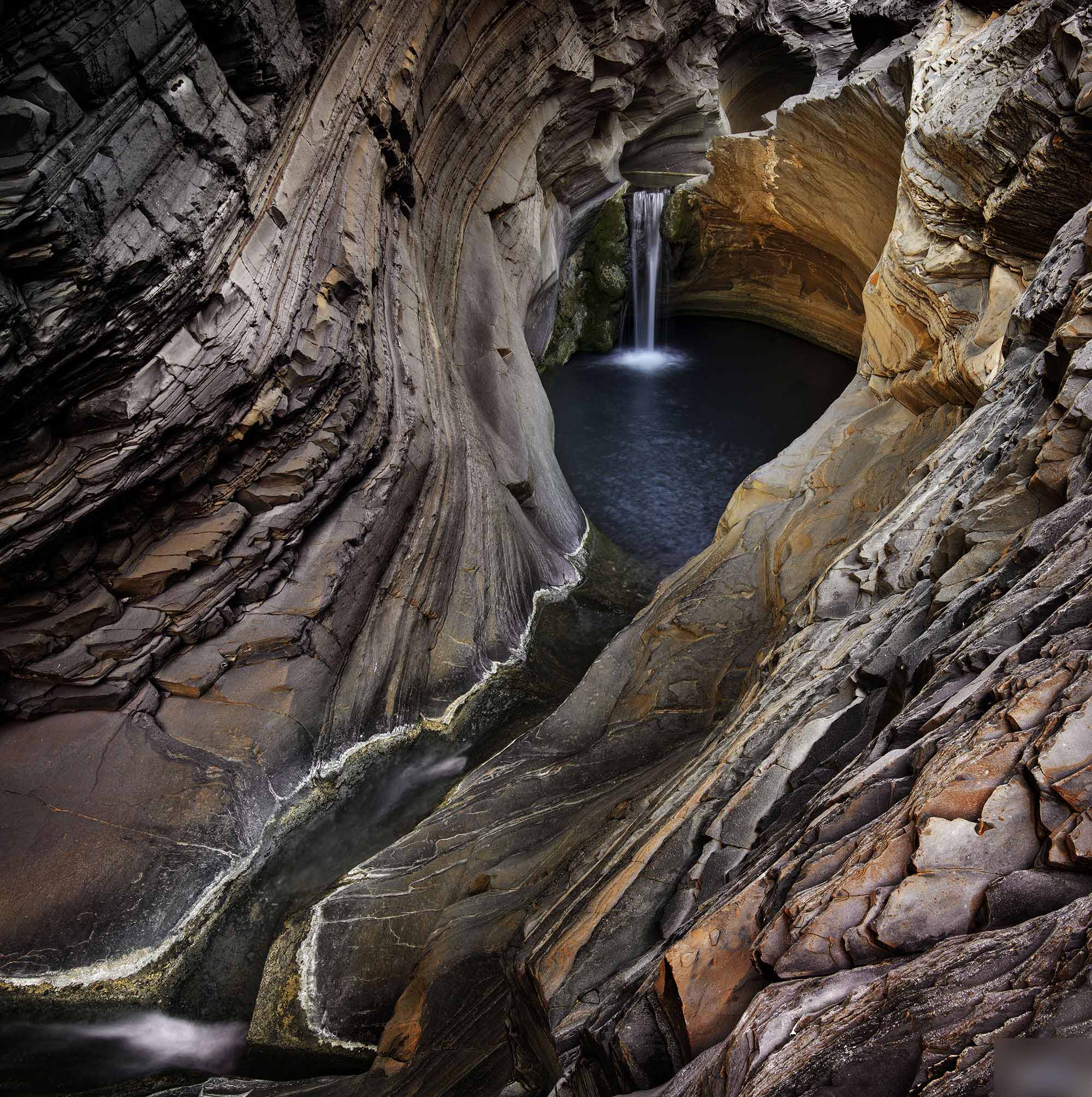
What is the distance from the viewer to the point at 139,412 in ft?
18.7

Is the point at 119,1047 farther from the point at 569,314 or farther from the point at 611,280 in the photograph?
the point at 611,280

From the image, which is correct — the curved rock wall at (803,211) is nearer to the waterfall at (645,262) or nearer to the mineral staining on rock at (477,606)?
the mineral staining on rock at (477,606)

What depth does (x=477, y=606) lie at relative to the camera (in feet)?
27.5

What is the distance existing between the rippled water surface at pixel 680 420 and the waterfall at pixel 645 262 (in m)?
0.67

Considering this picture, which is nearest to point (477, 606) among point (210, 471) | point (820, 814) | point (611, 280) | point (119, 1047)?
point (210, 471)

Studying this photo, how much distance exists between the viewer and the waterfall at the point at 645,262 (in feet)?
56.2

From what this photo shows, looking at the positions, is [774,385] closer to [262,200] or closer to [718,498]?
[718,498]

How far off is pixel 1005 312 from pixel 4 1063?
9355 mm

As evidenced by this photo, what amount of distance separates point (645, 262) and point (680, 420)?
17.1ft

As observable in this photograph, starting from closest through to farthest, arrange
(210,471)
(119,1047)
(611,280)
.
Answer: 1. (119,1047)
2. (210,471)
3. (611,280)

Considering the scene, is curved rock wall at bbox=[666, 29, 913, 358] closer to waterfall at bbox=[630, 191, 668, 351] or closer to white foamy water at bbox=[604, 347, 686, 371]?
waterfall at bbox=[630, 191, 668, 351]

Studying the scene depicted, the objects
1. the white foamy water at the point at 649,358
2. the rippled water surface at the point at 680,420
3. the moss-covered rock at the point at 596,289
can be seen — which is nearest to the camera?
the rippled water surface at the point at 680,420

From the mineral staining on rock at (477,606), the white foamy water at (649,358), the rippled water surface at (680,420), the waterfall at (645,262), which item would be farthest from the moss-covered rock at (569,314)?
the mineral staining on rock at (477,606)

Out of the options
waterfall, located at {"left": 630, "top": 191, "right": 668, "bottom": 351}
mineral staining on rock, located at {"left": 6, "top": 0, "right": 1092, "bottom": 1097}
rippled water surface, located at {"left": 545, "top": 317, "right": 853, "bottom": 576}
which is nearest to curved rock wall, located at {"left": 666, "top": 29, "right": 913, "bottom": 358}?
mineral staining on rock, located at {"left": 6, "top": 0, "right": 1092, "bottom": 1097}
